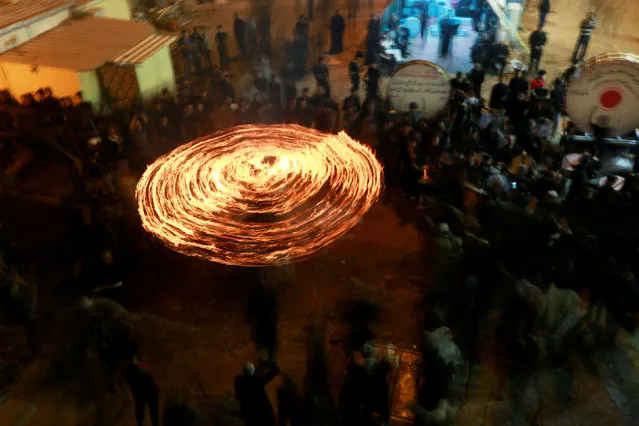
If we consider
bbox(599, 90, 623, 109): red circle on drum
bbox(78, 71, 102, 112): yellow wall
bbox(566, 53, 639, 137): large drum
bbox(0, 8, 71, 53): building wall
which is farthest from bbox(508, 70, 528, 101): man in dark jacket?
bbox(0, 8, 71, 53): building wall

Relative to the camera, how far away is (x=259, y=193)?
10.8 metres

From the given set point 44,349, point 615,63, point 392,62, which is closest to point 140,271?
point 44,349

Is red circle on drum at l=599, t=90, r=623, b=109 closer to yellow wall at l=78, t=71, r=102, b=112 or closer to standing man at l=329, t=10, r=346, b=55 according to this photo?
standing man at l=329, t=10, r=346, b=55

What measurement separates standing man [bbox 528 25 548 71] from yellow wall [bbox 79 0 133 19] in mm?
14122

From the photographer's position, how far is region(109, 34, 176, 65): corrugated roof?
14.2m

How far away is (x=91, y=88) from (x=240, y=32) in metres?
6.63

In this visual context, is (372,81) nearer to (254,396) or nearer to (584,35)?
(584,35)

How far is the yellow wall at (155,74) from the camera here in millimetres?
14656

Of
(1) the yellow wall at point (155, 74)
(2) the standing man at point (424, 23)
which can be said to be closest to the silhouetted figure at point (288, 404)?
(1) the yellow wall at point (155, 74)

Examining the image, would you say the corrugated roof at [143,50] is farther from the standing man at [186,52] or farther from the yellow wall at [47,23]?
the yellow wall at [47,23]

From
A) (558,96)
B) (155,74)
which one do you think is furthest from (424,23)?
(155,74)

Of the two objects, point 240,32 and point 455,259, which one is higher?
point 455,259

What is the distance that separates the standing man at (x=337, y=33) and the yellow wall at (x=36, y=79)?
30.7ft

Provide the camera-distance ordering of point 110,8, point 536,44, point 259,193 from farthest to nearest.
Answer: point 110,8 → point 536,44 → point 259,193
